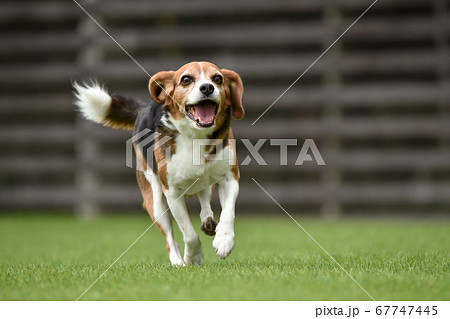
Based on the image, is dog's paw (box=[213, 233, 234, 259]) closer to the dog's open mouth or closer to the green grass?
the green grass

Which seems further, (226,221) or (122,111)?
(122,111)

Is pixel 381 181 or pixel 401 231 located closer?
pixel 401 231

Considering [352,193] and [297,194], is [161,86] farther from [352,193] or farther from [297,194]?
[352,193]

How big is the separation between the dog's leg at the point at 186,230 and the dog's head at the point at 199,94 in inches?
19.2

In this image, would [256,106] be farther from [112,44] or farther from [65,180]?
[65,180]

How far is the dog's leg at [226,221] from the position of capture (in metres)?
3.36

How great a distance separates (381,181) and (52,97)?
208 inches

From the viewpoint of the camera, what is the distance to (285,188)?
8555 millimetres

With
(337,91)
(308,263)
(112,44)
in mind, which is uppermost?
(112,44)

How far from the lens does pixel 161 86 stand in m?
3.87

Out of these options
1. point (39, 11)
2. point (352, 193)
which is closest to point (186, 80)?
point (352, 193)

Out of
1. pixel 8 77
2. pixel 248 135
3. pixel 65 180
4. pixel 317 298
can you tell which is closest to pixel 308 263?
pixel 317 298

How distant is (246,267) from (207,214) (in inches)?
21.8

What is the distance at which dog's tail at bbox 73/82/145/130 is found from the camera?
462 centimetres
